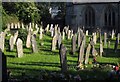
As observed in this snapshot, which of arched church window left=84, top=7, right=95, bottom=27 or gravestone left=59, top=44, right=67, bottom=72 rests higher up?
arched church window left=84, top=7, right=95, bottom=27

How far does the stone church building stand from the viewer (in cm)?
3816

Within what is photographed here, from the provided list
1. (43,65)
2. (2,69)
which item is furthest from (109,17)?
(2,69)

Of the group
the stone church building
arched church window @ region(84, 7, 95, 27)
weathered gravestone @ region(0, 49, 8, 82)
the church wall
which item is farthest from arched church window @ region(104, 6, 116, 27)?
weathered gravestone @ region(0, 49, 8, 82)

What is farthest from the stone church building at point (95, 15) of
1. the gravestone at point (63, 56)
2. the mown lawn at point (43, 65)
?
the gravestone at point (63, 56)

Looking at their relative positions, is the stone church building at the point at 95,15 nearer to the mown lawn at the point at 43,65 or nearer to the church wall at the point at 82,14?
the church wall at the point at 82,14

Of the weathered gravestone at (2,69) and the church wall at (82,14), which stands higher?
the church wall at (82,14)

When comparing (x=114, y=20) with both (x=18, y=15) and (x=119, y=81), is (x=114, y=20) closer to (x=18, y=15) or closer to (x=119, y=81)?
(x=18, y=15)

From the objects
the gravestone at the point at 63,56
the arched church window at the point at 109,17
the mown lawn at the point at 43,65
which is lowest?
the mown lawn at the point at 43,65

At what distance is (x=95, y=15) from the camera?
39688 millimetres

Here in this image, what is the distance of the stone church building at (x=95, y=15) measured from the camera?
38156 mm

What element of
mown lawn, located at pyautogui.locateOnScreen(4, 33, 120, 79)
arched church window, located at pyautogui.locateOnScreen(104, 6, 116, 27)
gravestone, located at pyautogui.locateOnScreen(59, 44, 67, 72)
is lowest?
mown lawn, located at pyautogui.locateOnScreen(4, 33, 120, 79)

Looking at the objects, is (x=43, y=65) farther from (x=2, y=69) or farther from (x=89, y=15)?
(x=89, y=15)

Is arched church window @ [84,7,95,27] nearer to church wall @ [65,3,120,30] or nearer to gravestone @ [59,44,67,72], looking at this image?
church wall @ [65,3,120,30]

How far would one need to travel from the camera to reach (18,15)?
37625 mm
